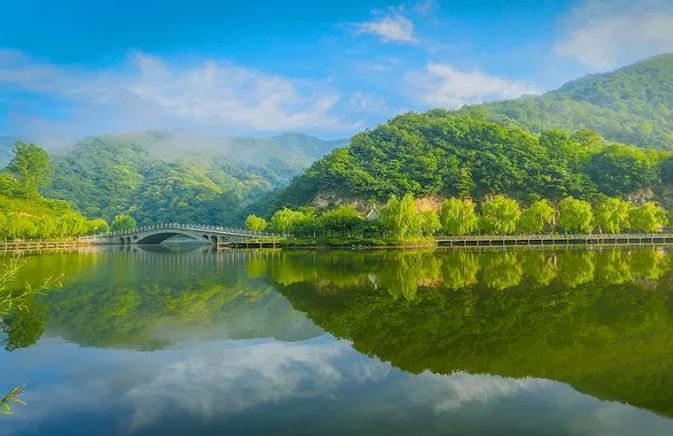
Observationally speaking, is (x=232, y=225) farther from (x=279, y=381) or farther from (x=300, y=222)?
(x=279, y=381)

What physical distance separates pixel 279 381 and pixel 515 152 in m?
92.6

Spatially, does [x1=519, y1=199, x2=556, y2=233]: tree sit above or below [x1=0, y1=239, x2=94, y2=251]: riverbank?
above

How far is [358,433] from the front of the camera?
8.48 m

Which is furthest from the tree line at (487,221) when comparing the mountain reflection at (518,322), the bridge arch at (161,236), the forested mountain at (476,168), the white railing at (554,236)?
the mountain reflection at (518,322)

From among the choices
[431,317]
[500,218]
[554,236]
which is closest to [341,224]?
[500,218]

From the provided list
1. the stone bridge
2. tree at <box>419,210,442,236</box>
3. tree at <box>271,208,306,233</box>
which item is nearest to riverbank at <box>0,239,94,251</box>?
the stone bridge

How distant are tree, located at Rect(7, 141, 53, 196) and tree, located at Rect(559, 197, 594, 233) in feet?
276

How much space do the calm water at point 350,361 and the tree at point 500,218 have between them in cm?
4498

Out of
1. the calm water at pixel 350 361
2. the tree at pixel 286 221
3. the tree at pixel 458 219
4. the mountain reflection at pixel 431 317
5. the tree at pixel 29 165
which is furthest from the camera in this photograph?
the tree at pixel 29 165

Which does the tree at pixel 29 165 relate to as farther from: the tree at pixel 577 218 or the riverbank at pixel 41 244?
the tree at pixel 577 218

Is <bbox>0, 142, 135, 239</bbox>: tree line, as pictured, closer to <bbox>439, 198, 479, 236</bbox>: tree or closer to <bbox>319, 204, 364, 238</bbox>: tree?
<bbox>319, 204, 364, 238</bbox>: tree

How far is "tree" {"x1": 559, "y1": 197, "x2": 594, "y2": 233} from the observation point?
69.2 m

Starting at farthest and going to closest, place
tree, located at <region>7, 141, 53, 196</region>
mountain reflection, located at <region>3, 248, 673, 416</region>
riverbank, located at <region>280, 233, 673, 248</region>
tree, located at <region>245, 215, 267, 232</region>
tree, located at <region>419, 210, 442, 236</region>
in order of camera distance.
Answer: tree, located at <region>7, 141, 53, 196</region>
tree, located at <region>245, 215, 267, 232</region>
tree, located at <region>419, 210, 442, 236</region>
riverbank, located at <region>280, 233, 673, 248</region>
mountain reflection, located at <region>3, 248, 673, 416</region>

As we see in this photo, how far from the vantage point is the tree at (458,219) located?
222ft
